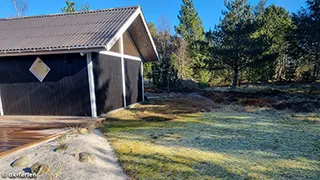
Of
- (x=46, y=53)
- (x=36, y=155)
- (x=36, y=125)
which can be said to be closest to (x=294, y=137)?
(x=36, y=155)

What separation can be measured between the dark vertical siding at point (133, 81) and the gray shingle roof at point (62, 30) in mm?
1856

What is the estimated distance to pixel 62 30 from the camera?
680 cm

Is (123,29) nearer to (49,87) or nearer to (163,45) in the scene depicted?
(49,87)

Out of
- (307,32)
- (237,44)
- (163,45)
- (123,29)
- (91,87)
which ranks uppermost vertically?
(163,45)

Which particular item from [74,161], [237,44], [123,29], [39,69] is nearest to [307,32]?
[237,44]

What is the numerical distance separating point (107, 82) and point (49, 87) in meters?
1.73

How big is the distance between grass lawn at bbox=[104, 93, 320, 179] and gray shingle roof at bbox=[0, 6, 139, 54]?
2.54 meters

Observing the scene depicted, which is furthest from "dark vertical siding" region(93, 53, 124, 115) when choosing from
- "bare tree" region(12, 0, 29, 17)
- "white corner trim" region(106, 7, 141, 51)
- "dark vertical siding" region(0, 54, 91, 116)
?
"bare tree" region(12, 0, 29, 17)

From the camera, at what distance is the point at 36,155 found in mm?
3262

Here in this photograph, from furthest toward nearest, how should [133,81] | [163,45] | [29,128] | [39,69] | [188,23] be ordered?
1. [163,45]
2. [188,23]
3. [133,81]
4. [39,69]
5. [29,128]

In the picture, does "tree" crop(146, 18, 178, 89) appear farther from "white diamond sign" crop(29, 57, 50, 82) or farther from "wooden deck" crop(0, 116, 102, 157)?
"wooden deck" crop(0, 116, 102, 157)

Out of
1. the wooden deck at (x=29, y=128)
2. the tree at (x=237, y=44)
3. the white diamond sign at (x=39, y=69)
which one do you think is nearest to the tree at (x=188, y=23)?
the tree at (x=237, y=44)

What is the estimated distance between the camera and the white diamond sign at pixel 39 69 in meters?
6.10

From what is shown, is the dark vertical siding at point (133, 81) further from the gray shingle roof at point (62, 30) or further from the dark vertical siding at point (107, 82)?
the gray shingle roof at point (62, 30)
